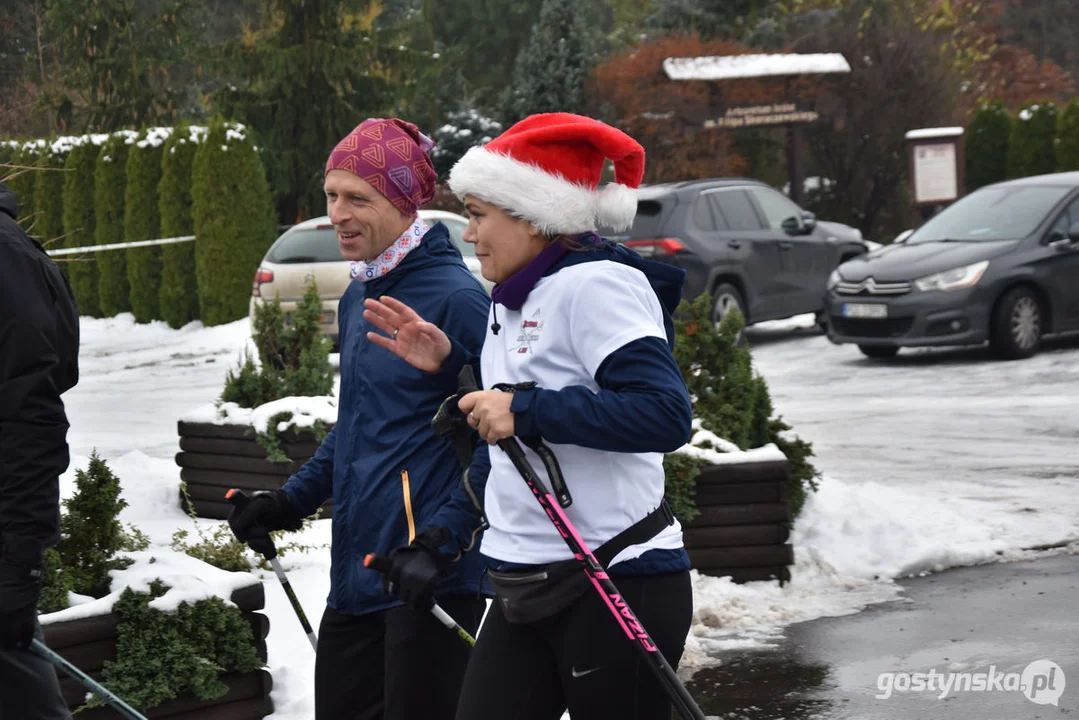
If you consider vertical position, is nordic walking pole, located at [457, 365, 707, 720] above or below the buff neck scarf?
below

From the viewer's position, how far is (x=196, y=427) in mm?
8383

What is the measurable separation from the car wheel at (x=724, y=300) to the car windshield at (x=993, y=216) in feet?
5.93

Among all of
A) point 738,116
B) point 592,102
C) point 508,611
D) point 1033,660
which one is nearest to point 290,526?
point 508,611

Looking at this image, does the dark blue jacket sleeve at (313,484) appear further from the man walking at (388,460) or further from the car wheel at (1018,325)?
the car wheel at (1018,325)

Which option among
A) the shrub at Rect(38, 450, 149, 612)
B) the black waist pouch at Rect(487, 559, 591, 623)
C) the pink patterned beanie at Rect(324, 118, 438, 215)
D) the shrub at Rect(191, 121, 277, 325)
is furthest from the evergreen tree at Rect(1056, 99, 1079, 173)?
the black waist pouch at Rect(487, 559, 591, 623)

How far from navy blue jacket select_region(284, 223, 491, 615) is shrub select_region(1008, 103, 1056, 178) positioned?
913 inches

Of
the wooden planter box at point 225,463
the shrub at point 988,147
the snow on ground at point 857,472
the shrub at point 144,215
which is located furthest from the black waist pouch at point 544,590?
the shrub at point 988,147

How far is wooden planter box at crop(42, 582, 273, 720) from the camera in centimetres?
441

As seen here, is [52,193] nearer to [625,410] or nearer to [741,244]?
[741,244]

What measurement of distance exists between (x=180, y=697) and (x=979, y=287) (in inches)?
407

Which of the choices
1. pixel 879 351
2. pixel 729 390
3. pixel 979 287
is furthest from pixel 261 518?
pixel 879 351

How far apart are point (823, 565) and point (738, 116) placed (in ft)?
58.8

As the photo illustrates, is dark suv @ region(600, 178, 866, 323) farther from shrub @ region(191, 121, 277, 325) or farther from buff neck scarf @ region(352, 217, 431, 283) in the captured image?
buff neck scarf @ region(352, 217, 431, 283)

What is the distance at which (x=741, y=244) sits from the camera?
51.8 feet
